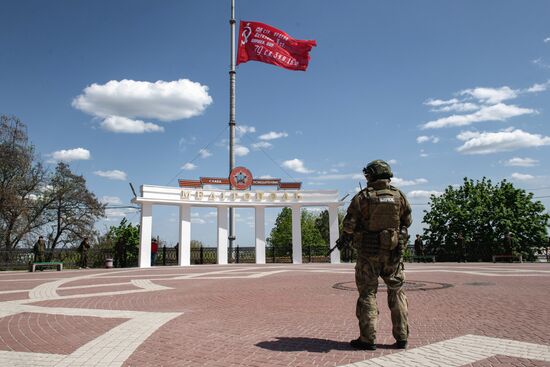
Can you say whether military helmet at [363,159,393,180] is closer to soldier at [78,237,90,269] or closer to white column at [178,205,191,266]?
white column at [178,205,191,266]

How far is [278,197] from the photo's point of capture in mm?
23938

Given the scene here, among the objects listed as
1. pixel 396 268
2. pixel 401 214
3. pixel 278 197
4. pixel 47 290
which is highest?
pixel 278 197

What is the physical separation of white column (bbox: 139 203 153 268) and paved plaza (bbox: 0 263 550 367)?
1213cm

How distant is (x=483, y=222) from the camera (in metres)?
24.5

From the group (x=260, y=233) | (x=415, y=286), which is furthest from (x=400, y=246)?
(x=260, y=233)

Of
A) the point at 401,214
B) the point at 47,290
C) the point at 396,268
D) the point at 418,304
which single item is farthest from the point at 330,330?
the point at 47,290

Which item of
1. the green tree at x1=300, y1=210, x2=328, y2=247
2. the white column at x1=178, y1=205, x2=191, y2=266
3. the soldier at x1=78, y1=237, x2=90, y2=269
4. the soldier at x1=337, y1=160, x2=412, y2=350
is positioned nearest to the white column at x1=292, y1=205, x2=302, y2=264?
the white column at x1=178, y1=205, x2=191, y2=266

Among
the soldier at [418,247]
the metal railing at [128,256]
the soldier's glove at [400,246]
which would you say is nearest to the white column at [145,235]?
the metal railing at [128,256]

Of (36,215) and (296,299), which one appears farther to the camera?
(36,215)

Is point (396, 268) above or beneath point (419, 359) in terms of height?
above

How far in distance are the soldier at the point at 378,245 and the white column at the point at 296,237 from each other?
748 inches

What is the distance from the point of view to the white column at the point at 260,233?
2345 cm

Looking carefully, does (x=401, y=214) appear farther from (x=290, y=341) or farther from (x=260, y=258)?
(x=260, y=258)

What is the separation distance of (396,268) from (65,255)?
908 inches
